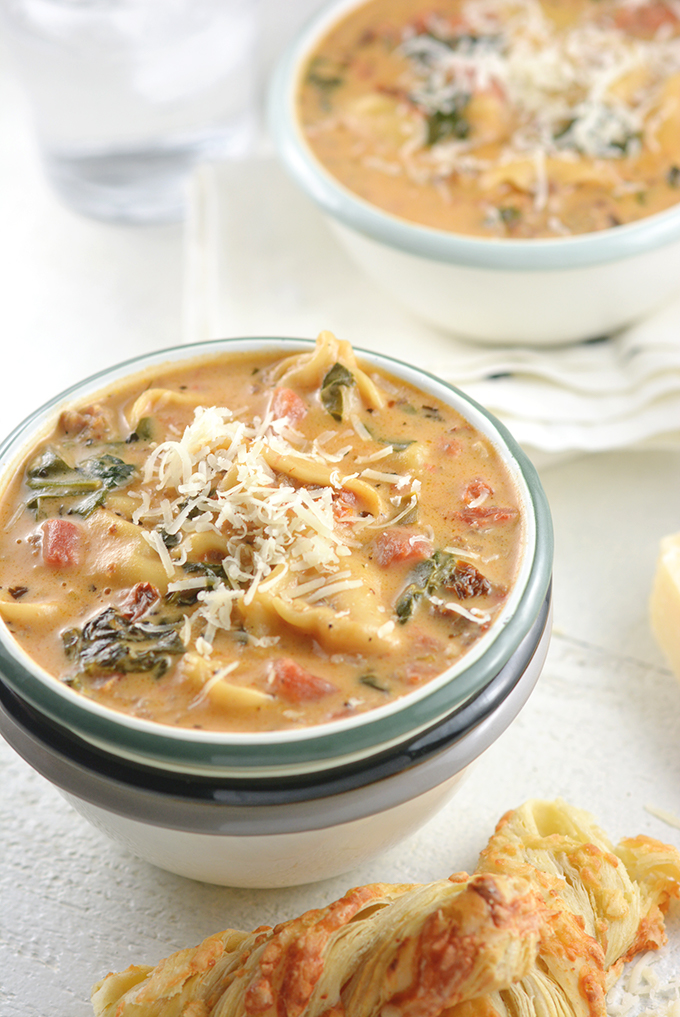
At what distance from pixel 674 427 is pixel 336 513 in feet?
4.91

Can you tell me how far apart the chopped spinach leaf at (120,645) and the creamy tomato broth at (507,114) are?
5.93 ft

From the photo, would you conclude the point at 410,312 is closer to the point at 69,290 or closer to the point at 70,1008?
the point at 69,290

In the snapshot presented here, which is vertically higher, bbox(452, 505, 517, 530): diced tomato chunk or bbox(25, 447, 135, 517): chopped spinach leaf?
bbox(452, 505, 517, 530): diced tomato chunk

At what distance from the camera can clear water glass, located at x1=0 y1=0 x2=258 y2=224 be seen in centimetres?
390

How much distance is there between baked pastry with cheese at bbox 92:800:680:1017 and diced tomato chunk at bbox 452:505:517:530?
64 centimetres

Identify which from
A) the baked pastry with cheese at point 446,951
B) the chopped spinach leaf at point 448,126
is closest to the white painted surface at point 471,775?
the baked pastry with cheese at point 446,951

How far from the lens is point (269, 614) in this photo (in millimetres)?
1954

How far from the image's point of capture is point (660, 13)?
13.2 feet

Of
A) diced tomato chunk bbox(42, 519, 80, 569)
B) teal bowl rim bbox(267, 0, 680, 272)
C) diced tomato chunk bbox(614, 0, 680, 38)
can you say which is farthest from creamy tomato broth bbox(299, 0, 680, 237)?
diced tomato chunk bbox(42, 519, 80, 569)

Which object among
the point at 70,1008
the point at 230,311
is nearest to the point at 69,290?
the point at 230,311

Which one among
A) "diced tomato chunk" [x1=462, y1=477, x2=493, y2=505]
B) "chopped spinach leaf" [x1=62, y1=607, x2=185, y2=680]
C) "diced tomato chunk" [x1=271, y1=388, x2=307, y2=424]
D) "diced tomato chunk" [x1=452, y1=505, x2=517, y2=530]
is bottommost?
"chopped spinach leaf" [x1=62, y1=607, x2=185, y2=680]

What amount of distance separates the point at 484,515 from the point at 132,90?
2612 mm

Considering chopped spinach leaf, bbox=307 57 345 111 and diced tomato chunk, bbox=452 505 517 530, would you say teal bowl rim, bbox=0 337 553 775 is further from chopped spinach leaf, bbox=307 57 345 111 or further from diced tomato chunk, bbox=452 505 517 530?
chopped spinach leaf, bbox=307 57 345 111

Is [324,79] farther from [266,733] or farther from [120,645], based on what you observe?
[266,733]
